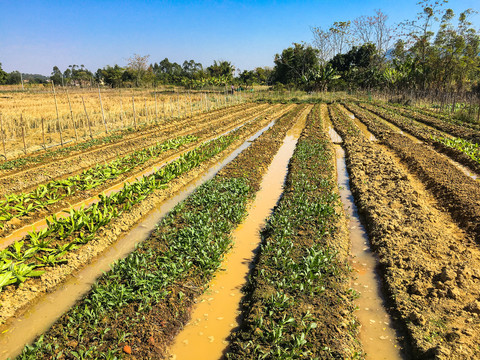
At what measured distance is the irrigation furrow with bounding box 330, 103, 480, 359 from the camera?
3.69 metres

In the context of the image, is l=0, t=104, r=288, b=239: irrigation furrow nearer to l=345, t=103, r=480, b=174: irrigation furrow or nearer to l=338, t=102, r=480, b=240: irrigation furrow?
l=338, t=102, r=480, b=240: irrigation furrow

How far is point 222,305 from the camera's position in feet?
14.5

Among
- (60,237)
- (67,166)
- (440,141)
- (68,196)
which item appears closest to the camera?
(60,237)

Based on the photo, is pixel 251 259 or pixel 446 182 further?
pixel 446 182

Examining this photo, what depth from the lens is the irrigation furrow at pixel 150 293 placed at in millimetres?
3535

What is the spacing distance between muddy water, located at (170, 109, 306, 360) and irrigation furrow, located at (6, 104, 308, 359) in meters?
0.17

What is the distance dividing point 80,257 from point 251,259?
3190 mm

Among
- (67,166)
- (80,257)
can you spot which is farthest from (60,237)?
(67,166)

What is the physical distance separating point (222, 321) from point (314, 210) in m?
3.47

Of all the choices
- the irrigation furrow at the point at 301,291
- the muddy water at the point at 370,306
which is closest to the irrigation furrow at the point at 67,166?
the irrigation furrow at the point at 301,291

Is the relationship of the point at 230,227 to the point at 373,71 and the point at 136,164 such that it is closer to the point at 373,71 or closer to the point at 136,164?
the point at 136,164

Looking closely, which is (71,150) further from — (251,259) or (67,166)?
(251,259)

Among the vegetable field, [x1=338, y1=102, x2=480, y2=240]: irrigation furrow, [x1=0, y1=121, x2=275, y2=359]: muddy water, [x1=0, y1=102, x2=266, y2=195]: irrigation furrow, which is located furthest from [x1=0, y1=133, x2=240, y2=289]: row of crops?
[x1=338, y1=102, x2=480, y2=240]: irrigation furrow

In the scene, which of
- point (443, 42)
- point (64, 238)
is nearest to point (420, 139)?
point (64, 238)
